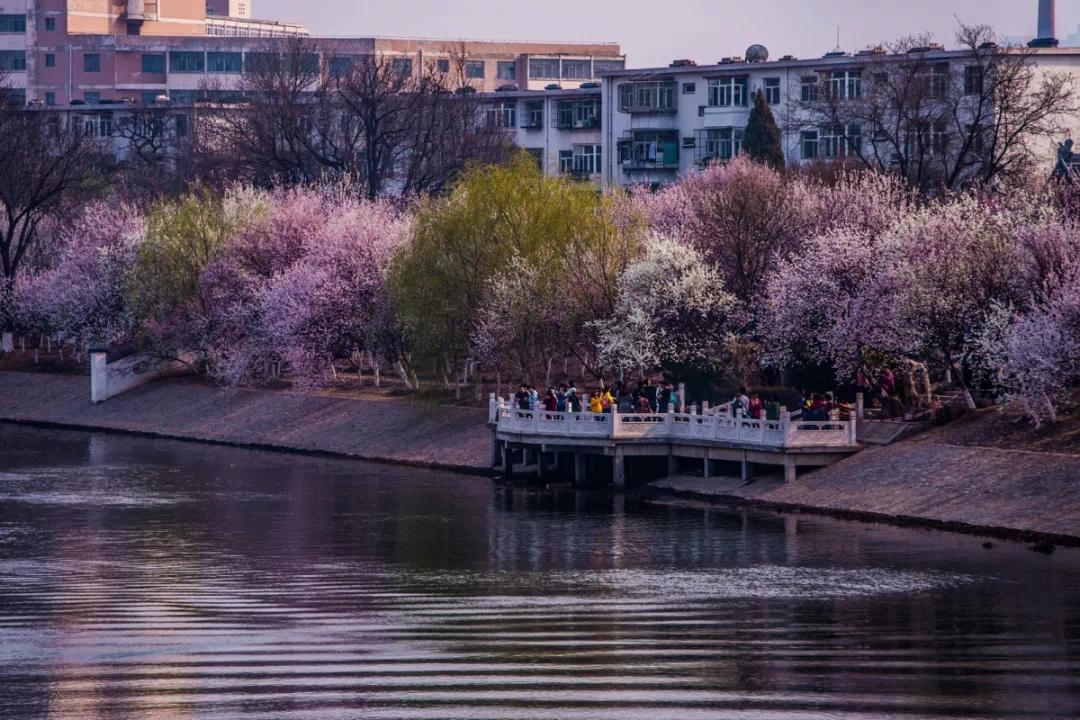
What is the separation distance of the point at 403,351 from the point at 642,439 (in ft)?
73.7

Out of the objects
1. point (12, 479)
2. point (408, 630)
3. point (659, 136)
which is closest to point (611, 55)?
point (659, 136)

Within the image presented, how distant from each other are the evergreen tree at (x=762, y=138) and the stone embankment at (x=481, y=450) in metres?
27.9

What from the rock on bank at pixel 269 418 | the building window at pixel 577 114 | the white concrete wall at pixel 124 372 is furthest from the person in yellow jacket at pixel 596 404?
the building window at pixel 577 114

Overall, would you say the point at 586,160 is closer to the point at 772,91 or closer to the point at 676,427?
the point at 772,91

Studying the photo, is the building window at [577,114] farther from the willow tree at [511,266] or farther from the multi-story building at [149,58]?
the multi-story building at [149,58]

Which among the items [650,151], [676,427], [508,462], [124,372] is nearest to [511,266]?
[508,462]

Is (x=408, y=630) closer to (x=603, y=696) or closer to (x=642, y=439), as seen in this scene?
(x=603, y=696)

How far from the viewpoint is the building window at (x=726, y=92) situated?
395ft

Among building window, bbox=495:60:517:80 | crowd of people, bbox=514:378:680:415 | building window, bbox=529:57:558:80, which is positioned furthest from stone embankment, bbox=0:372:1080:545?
building window, bbox=495:60:517:80

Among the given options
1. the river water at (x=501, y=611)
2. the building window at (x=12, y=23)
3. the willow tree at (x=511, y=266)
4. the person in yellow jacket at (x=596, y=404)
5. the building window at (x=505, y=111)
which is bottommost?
the river water at (x=501, y=611)

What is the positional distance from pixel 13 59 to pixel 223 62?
2117 cm

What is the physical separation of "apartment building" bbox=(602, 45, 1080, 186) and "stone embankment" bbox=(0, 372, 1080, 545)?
30.5 meters

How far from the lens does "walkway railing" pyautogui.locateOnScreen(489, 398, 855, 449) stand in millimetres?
64375

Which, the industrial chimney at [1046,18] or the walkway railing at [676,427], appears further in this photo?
the industrial chimney at [1046,18]
